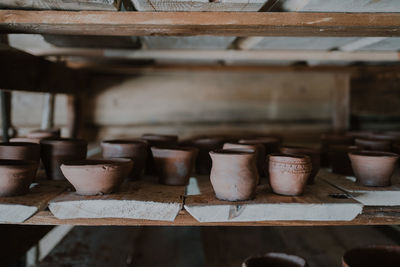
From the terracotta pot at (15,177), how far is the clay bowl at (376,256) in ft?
4.56

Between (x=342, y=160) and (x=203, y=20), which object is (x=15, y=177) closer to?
(x=203, y=20)

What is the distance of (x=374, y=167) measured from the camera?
1526 millimetres

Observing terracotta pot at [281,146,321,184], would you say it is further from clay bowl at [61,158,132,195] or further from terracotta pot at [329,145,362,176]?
clay bowl at [61,158,132,195]

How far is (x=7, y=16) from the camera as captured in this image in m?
1.28

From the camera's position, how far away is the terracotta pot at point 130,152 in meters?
1.57

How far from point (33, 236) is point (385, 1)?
78.0 inches

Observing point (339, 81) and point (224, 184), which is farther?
point (339, 81)

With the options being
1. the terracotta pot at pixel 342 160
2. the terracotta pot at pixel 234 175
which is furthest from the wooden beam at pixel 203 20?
the terracotta pot at pixel 342 160

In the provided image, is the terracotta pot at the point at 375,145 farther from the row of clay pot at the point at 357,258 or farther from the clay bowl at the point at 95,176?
the clay bowl at the point at 95,176

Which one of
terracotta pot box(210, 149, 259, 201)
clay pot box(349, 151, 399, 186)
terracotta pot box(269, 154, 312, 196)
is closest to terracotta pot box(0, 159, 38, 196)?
terracotta pot box(210, 149, 259, 201)

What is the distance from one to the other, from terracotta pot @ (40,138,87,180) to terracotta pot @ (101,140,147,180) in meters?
0.13

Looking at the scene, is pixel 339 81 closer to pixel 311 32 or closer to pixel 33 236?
pixel 311 32

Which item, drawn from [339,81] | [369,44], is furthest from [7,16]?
[339,81]

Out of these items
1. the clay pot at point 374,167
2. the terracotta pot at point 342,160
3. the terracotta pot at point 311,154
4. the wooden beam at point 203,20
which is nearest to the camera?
the wooden beam at point 203,20
